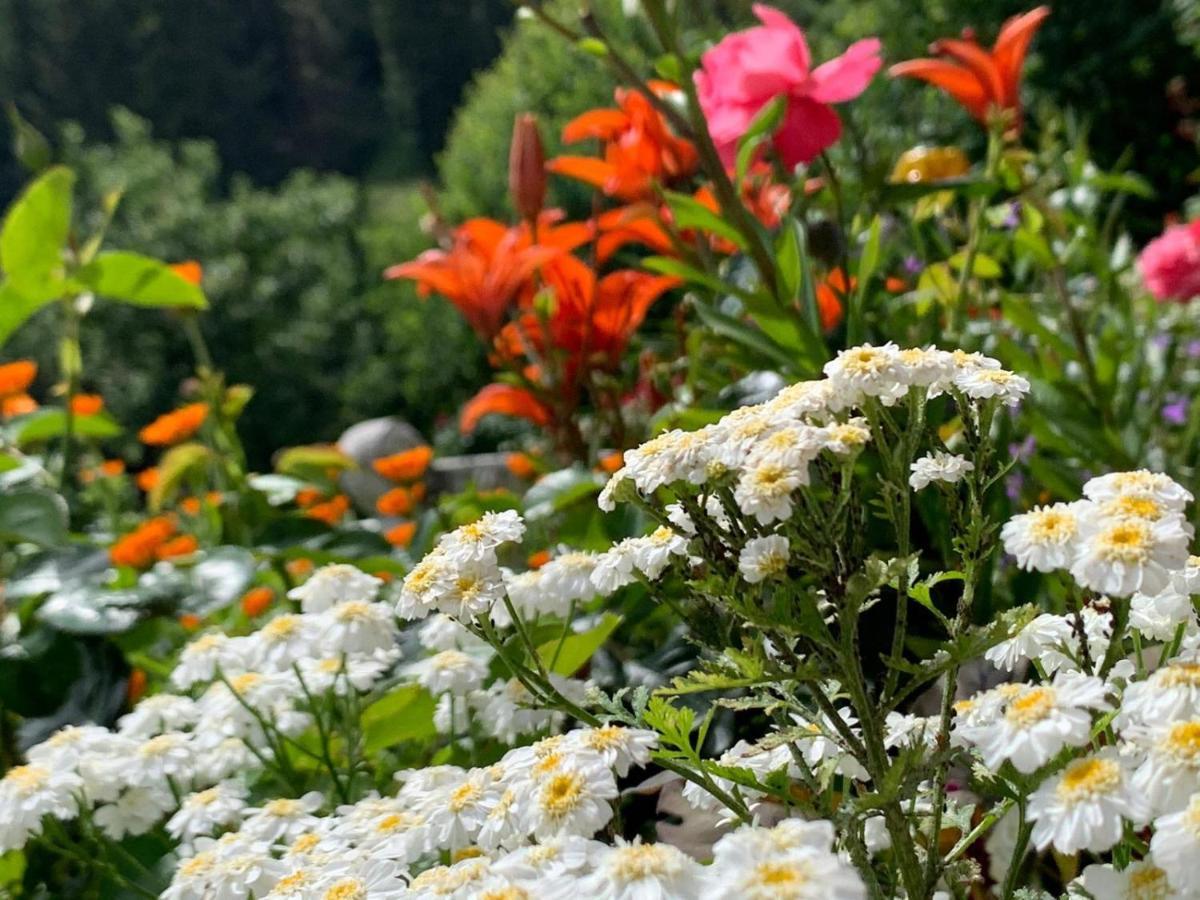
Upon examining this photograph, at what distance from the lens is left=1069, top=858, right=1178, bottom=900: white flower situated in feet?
1.17

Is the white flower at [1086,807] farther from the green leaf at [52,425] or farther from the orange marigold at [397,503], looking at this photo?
the orange marigold at [397,503]

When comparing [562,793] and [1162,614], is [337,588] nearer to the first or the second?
[562,793]

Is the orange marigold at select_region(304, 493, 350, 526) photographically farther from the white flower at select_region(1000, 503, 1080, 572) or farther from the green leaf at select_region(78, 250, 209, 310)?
the white flower at select_region(1000, 503, 1080, 572)

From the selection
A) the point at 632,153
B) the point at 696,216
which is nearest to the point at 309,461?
the point at 632,153

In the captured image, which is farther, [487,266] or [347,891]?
[487,266]

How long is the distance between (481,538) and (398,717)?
34 centimetres

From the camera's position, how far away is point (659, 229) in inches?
39.2

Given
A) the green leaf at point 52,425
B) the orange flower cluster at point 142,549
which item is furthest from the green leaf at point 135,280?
the orange flower cluster at point 142,549

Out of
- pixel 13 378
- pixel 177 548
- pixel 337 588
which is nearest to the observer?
pixel 337 588

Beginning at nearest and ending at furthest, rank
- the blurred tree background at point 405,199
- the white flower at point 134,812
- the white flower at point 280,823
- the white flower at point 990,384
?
the white flower at point 990,384, the white flower at point 280,823, the white flower at point 134,812, the blurred tree background at point 405,199

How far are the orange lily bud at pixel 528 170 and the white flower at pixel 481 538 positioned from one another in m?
0.62

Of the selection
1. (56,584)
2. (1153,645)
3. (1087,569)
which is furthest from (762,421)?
(56,584)

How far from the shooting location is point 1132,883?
0.36 metres

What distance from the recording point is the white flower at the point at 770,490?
1.25 feet
